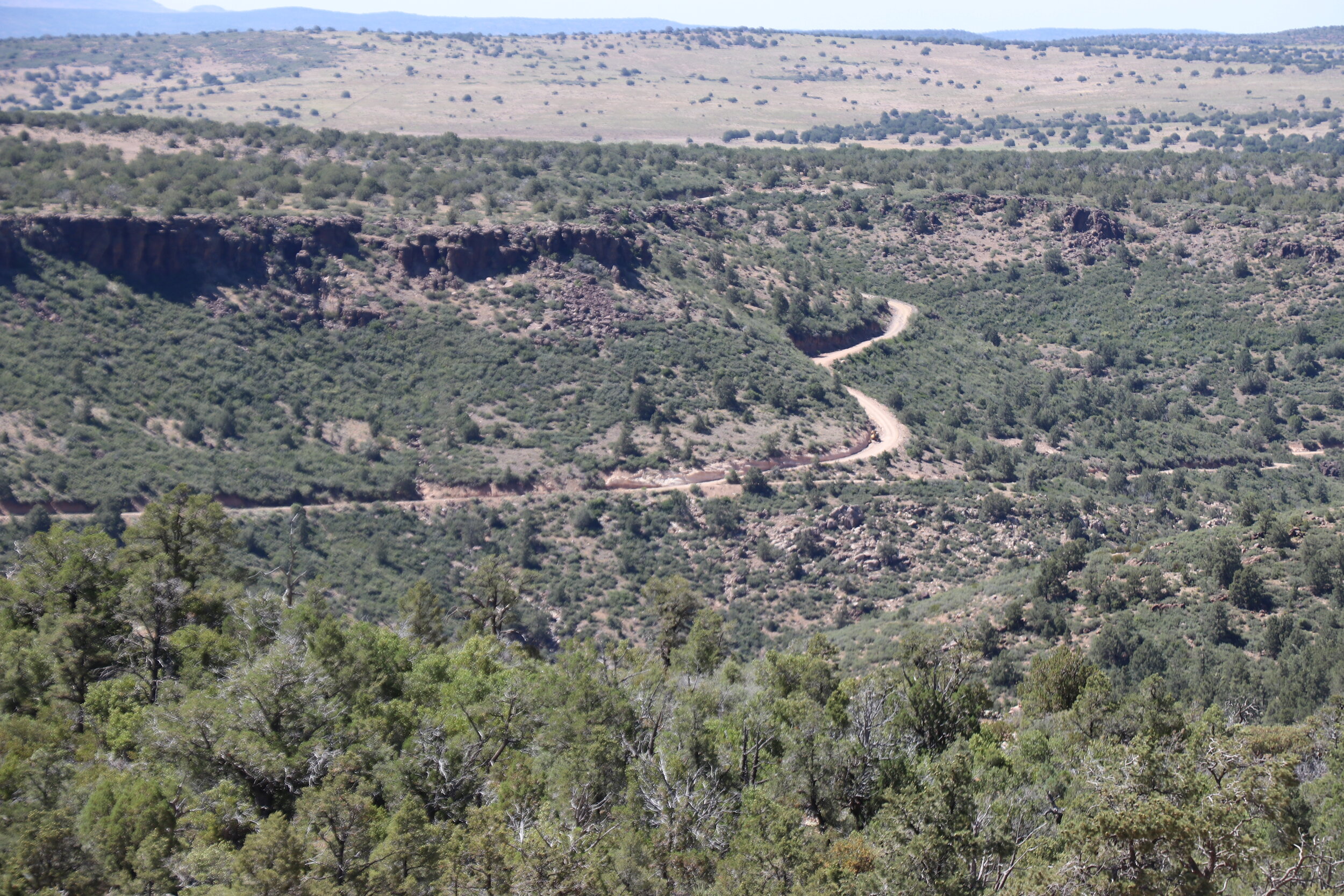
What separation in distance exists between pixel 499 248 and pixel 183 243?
21.8 meters

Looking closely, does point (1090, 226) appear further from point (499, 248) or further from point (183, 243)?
point (183, 243)

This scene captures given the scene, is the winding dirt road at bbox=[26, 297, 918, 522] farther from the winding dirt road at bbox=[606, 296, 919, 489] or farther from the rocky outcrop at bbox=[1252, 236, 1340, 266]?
the rocky outcrop at bbox=[1252, 236, 1340, 266]

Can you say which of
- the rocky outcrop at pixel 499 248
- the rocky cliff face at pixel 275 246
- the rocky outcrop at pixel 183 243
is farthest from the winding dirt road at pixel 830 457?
the rocky outcrop at pixel 183 243

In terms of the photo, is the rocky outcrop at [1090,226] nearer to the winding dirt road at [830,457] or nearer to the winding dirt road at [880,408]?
the winding dirt road at [880,408]

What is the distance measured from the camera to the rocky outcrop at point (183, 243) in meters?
64.6

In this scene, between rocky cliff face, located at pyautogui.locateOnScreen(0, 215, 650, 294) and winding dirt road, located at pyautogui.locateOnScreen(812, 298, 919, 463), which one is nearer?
rocky cliff face, located at pyautogui.locateOnScreen(0, 215, 650, 294)

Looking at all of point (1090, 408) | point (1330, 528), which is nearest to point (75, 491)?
point (1330, 528)

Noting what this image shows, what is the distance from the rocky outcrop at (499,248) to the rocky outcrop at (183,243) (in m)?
4.90

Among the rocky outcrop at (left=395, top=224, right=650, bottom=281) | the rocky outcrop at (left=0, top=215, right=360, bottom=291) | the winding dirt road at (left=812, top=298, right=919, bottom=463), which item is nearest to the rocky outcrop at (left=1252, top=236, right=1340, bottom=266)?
the winding dirt road at (left=812, top=298, right=919, bottom=463)

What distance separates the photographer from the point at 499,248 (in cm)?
7819

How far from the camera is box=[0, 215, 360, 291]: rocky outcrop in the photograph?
212 feet

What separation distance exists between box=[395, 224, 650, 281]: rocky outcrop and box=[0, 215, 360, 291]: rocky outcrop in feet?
16.1

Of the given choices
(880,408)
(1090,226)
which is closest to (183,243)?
(880,408)

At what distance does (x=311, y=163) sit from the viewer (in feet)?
282
